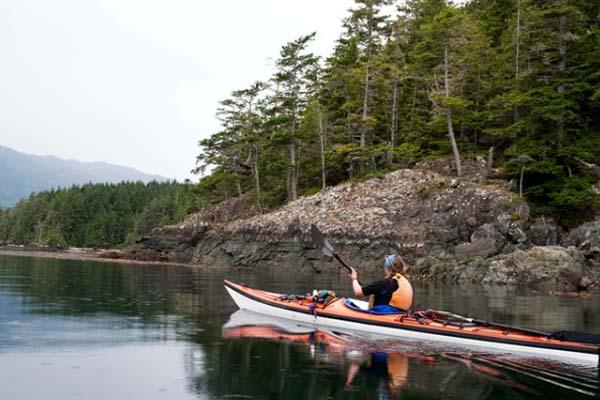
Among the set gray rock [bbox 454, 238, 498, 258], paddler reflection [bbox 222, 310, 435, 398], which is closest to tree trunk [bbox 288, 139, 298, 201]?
gray rock [bbox 454, 238, 498, 258]

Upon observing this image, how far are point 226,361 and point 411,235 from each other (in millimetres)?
26554

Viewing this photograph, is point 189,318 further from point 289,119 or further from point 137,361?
point 289,119

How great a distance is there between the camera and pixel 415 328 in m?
11.6

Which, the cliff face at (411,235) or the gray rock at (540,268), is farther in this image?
the cliff face at (411,235)

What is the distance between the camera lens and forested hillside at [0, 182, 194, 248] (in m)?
102

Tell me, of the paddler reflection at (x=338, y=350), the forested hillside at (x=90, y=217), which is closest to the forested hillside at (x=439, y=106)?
the paddler reflection at (x=338, y=350)

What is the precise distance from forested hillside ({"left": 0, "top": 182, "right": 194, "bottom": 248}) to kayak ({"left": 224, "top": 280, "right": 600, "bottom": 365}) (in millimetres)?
82928

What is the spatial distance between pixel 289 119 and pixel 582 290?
27.5 m

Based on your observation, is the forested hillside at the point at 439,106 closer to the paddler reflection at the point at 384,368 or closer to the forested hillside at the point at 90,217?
the paddler reflection at the point at 384,368

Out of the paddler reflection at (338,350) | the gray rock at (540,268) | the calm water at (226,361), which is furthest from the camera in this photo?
the gray rock at (540,268)

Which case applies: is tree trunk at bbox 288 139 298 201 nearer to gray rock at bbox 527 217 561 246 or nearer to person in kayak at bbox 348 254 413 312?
gray rock at bbox 527 217 561 246

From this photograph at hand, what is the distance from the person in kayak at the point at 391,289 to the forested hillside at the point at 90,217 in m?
85.5

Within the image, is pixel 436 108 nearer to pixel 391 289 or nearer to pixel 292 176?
pixel 292 176

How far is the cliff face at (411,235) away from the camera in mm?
27688
